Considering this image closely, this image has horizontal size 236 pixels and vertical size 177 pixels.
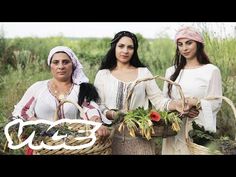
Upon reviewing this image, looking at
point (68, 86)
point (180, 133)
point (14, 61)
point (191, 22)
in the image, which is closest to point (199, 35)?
point (191, 22)

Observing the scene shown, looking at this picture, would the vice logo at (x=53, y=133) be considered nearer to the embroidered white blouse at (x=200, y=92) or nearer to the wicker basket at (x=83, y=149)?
the wicker basket at (x=83, y=149)

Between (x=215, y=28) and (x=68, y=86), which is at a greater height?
(x=215, y=28)

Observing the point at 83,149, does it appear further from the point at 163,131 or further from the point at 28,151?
the point at 163,131

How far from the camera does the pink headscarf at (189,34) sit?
468 cm

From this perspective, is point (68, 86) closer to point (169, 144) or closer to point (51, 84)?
point (51, 84)

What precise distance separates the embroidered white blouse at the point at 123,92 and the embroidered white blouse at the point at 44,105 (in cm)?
12

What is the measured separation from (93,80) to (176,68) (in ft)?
2.13

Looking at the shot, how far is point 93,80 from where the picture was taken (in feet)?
15.4

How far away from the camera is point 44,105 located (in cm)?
457

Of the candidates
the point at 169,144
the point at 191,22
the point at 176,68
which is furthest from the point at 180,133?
the point at 191,22

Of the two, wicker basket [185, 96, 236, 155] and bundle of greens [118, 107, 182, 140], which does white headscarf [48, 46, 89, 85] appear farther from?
wicker basket [185, 96, 236, 155]

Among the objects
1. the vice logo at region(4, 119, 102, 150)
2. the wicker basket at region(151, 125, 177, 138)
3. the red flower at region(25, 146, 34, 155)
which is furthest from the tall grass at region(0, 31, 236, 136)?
the wicker basket at region(151, 125, 177, 138)

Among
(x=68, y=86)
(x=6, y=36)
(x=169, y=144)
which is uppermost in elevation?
(x=6, y=36)

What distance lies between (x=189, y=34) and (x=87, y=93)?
2.97ft
